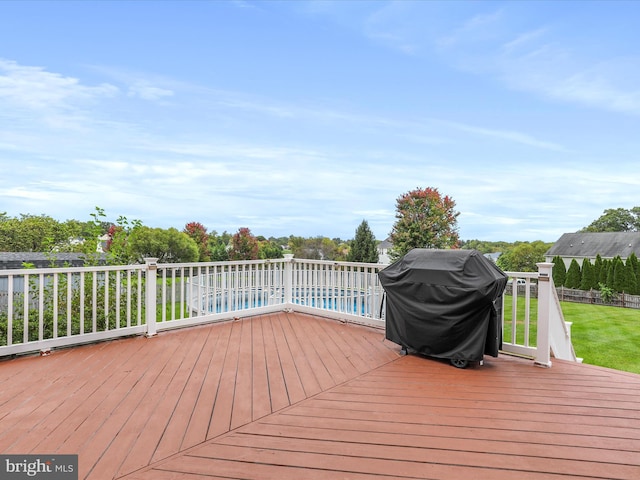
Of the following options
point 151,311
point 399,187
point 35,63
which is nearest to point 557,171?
point 399,187

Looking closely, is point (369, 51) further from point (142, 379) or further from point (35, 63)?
point (142, 379)

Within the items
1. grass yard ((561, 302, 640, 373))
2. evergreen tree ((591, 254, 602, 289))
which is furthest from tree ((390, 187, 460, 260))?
evergreen tree ((591, 254, 602, 289))

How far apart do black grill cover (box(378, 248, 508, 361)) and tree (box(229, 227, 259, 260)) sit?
16.2 metres

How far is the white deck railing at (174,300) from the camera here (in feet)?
11.1

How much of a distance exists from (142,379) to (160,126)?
27.3ft

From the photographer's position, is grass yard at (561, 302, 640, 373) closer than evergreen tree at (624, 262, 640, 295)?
Yes

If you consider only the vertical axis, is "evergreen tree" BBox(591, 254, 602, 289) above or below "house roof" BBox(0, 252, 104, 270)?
below

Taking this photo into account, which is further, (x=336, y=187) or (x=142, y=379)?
(x=336, y=187)

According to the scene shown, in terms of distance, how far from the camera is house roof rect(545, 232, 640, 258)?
27.1m

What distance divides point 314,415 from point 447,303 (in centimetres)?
164

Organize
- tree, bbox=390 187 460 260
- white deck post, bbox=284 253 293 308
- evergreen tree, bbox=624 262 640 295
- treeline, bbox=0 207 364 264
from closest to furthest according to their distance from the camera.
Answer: treeline, bbox=0 207 364 264 → white deck post, bbox=284 253 293 308 → tree, bbox=390 187 460 260 → evergreen tree, bbox=624 262 640 295

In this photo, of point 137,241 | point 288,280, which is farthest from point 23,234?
point 288,280

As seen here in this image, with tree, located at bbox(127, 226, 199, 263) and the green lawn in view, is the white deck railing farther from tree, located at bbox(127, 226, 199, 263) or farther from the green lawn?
tree, located at bbox(127, 226, 199, 263)

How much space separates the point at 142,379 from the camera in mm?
2842
